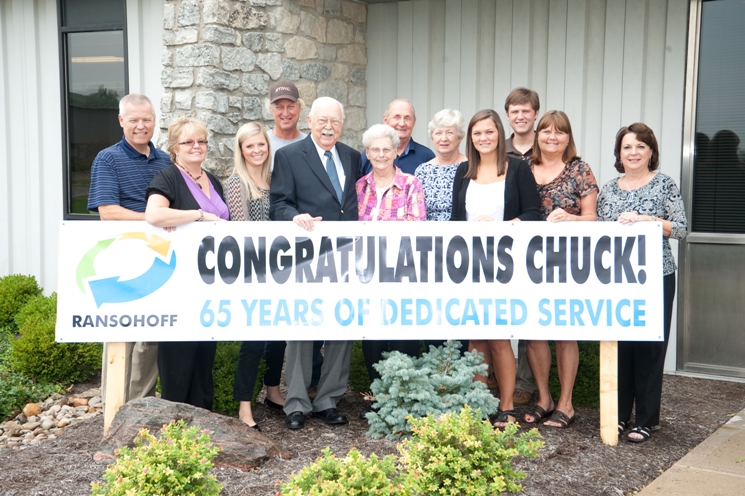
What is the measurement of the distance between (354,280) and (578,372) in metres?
1.81

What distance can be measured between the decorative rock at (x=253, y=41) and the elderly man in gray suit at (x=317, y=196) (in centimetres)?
180

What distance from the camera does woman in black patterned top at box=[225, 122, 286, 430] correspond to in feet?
15.0

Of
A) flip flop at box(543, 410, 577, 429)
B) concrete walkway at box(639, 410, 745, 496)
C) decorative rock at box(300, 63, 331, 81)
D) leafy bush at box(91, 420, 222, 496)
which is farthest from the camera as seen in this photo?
decorative rock at box(300, 63, 331, 81)

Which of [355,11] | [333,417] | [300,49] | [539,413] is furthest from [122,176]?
[355,11]

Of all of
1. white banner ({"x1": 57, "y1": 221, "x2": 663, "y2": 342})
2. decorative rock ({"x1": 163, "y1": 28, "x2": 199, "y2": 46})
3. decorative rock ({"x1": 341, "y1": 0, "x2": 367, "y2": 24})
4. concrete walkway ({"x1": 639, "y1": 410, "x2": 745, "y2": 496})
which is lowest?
concrete walkway ({"x1": 639, "y1": 410, "x2": 745, "y2": 496})

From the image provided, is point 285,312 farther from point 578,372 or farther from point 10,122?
point 10,122

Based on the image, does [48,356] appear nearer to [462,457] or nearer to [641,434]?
[462,457]

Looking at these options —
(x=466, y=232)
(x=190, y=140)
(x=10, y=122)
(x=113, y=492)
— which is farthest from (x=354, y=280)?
(x=10, y=122)

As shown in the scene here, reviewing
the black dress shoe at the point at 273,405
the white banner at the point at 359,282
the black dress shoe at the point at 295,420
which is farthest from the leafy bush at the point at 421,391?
the black dress shoe at the point at 273,405

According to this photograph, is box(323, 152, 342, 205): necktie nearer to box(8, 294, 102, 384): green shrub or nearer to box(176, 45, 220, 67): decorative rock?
box(176, 45, 220, 67): decorative rock

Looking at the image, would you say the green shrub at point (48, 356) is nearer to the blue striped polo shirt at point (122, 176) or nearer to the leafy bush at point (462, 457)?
the blue striped polo shirt at point (122, 176)

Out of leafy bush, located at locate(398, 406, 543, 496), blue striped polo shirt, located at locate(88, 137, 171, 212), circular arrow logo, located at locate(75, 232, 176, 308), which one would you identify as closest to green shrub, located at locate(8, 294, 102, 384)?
circular arrow logo, located at locate(75, 232, 176, 308)

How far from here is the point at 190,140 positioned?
4.25 m

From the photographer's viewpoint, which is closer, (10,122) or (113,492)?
(113,492)
